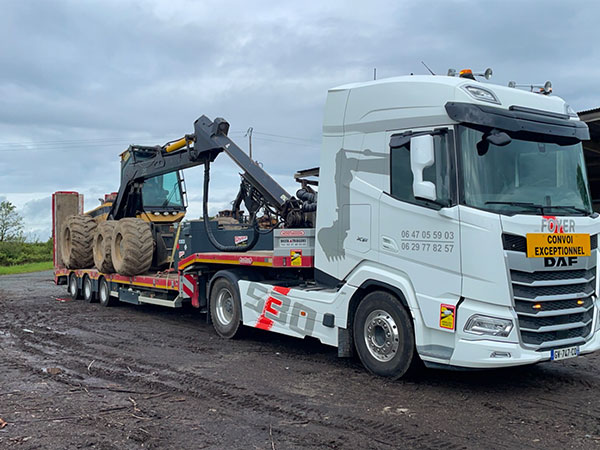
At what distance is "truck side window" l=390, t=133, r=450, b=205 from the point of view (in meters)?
6.38

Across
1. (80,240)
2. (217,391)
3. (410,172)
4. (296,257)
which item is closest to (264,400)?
(217,391)

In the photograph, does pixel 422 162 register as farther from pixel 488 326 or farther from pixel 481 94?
pixel 488 326

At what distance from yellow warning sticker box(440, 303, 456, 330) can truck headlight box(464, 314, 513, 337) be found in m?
0.17

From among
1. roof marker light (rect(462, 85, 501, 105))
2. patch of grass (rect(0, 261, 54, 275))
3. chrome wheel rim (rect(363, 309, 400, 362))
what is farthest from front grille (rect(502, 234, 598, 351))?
patch of grass (rect(0, 261, 54, 275))

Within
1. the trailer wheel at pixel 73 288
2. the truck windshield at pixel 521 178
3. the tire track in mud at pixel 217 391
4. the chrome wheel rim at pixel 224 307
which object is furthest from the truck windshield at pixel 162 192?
the truck windshield at pixel 521 178

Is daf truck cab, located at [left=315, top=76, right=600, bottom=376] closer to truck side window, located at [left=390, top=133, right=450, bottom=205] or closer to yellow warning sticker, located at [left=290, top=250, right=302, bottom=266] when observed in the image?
truck side window, located at [left=390, top=133, right=450, bottom=205]

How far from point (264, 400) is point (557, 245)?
345cm

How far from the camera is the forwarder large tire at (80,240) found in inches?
625

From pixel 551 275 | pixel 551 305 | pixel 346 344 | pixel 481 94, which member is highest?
pixel 481 94

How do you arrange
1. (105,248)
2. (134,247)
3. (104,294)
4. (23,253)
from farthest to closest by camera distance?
(23,253) < (104,294) < (105,248) < (134,247)

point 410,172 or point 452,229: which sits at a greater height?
point 410,172

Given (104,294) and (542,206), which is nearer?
(542,206)

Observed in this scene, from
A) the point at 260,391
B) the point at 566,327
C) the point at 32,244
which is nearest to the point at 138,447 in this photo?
the point at 260,391

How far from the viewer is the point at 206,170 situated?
467 inches
